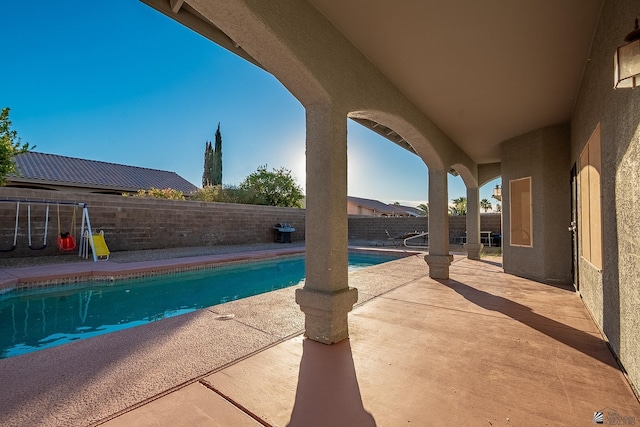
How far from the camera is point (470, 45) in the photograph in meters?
3.07

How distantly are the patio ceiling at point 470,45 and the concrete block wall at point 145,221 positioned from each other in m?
8.77

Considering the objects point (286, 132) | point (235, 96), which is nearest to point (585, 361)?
point (286, 132)

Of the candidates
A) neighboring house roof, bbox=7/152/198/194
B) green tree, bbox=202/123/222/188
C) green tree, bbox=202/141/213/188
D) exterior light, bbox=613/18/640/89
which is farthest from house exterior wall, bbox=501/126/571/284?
green tree, bbox=202/141/213/188

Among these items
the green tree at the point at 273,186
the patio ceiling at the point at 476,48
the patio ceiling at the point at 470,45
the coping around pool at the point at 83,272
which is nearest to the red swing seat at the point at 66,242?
the coping around pool at the point at 83,272

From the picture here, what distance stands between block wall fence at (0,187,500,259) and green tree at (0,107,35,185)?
1.27 m

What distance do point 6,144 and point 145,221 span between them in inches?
163

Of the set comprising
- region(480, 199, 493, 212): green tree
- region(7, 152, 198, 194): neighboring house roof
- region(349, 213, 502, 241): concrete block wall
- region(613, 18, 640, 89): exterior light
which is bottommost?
region(349, 213, 502, 241): concrete block wall

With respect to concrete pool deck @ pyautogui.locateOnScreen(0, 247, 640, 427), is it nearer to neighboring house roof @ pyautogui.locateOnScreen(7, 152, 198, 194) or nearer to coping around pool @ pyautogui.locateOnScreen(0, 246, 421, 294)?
coping around pool @ pyautogui.locateOnScreen(0, 246, 421, 294)

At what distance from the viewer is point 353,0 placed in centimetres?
247

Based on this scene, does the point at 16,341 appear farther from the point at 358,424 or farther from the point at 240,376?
the point at 358,424

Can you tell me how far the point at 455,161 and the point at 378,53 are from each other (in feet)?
13.6

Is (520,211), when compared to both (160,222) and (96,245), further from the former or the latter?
(96,245)

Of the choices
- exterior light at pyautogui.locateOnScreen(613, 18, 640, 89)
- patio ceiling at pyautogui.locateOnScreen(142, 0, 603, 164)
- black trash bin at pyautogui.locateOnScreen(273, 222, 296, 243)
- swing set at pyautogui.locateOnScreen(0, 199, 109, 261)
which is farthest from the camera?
black trash bin at pyautogui.locateOnScreen(273, 222, 296, 243)

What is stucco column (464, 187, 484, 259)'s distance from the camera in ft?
29.8
